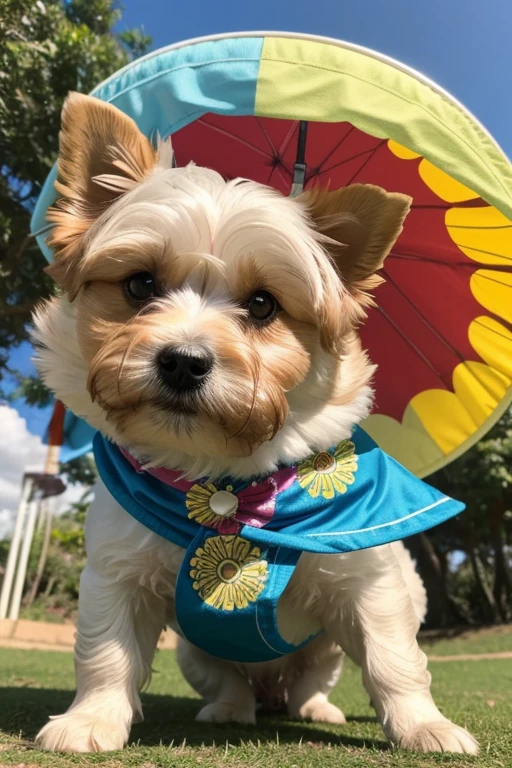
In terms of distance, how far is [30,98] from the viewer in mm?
8734

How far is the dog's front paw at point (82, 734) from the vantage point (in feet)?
7.78

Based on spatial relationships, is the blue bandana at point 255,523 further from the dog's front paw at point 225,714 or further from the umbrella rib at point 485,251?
the umbrella rib at point 485,251

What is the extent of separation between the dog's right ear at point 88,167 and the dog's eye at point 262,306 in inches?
30.2

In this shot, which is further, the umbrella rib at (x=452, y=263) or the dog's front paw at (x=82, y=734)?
the umbrella rib at (x=452, y=263)

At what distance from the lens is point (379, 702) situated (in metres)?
2.67

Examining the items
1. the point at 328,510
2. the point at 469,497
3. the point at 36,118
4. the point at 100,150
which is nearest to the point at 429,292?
the point at 328,510

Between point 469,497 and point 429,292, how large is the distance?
1309cm

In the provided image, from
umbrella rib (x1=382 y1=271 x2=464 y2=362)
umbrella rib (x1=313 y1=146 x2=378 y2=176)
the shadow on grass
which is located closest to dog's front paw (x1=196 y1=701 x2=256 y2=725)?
the shadow on grass

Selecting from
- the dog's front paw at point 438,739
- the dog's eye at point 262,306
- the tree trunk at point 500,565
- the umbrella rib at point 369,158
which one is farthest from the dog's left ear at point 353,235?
the tree trunk at point 500,565

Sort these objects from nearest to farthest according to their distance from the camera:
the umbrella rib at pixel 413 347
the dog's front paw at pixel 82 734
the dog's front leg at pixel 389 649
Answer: the dog's front paw at pixel 82 734 < the dog's front leg at pixel 389 649 < the umbrella rib at pixel 413 347

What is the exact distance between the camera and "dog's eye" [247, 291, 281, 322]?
271 cm

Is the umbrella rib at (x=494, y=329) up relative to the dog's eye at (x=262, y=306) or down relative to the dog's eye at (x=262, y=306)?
up

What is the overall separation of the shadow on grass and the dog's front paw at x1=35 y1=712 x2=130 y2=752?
237 mm

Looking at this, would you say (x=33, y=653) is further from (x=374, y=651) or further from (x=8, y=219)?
(x=374, y=651)
